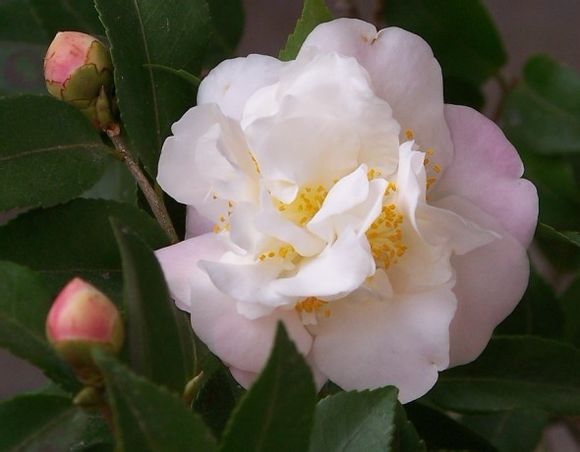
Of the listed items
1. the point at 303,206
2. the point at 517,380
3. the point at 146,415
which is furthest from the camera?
the point at 517,380

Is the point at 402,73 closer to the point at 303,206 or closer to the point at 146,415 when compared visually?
the point at 303,206

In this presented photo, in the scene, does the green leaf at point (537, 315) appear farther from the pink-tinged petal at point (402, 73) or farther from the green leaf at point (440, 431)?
the pink-tinged petal at point (402, 73)

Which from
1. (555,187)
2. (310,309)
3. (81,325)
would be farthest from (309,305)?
(555,187)

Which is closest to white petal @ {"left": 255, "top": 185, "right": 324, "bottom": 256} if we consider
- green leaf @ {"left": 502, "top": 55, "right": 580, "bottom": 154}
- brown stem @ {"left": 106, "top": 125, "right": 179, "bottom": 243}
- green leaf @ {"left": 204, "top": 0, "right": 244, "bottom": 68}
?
brown stem @ {"left": 106, "top": 125, "right": 179, "bottom": 243}

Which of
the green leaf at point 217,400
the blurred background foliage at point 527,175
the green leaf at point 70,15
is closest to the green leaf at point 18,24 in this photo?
the blurred background foliage at point 527,175

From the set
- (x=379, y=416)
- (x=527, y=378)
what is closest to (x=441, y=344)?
(x=379, y=416)

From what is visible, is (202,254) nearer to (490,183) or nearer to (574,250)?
(490,183)
